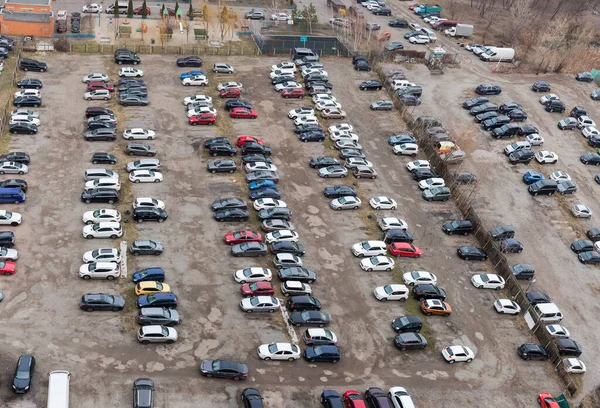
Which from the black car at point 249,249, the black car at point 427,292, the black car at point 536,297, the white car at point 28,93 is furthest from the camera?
the white car at point 28,93

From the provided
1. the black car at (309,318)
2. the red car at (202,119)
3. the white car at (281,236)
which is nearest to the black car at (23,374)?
the black car at (309,318)

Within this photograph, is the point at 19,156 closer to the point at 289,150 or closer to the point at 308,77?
the point at 289,150

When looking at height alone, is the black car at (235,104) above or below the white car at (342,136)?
above

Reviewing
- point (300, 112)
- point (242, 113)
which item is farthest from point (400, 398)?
point (242, 113)

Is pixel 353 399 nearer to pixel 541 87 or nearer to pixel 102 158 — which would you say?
pixel 102 158

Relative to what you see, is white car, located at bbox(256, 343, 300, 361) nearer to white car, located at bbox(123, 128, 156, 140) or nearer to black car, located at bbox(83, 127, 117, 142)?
white car, located at bbox(123, 128, 156, 140)

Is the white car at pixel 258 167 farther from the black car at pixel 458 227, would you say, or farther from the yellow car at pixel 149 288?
the yellow car at pixel 149 288

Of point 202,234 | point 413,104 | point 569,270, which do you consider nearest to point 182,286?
point 202,234
